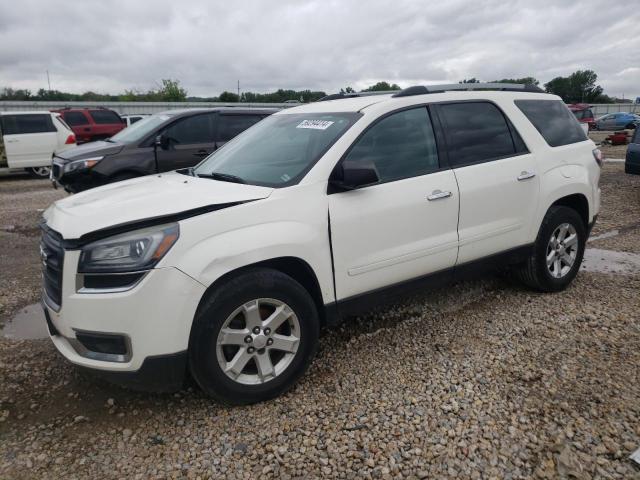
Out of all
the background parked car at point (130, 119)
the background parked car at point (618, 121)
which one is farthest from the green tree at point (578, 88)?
the background parked car at point (130, 119)

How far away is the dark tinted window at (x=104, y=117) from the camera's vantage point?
16.0 metres

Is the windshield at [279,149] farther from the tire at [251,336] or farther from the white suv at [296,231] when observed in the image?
the tire at [251,336]

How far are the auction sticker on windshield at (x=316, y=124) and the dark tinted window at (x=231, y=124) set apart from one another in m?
4.41

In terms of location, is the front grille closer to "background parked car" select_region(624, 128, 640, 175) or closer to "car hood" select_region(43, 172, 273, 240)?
"car hood" select_region(43, 172, 273, 240)

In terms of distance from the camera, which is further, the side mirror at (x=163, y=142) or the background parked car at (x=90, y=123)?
the background parked car at (x=90, y=123)

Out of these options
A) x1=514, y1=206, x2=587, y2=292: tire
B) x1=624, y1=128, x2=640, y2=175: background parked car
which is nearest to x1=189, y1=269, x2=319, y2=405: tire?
x1=514, y1=206, x2=587, y2=292: tire

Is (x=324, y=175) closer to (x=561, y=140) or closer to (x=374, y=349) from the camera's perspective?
(x=374, y=349)

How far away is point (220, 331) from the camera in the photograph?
2645mm

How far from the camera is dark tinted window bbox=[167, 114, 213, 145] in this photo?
7504mm

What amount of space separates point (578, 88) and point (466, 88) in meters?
89.1

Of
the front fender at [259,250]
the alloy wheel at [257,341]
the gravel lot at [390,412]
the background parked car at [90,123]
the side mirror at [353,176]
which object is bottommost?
the gravel lot at [390,412]

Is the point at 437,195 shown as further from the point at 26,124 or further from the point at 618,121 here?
the point at 618,121

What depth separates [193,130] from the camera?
763 cm

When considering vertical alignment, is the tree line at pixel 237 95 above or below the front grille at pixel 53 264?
above
